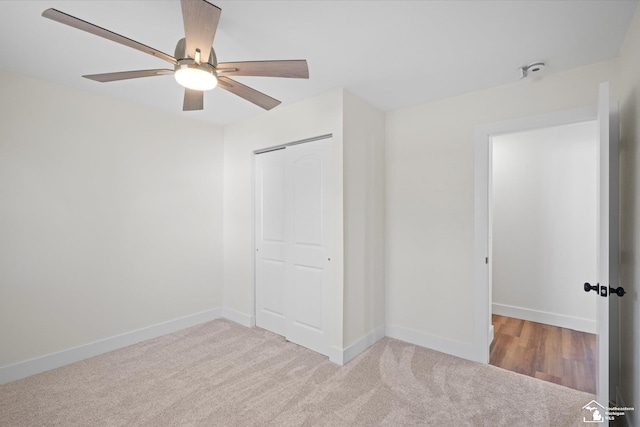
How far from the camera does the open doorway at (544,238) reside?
11.3 ft

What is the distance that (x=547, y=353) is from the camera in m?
2.94

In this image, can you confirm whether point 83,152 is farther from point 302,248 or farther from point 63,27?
point 302,248

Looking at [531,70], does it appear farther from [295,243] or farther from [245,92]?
[295,243]

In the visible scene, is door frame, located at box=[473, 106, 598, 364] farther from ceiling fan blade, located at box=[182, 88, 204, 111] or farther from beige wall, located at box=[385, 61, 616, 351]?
ceiling fan blade, located at box=[182, 88, 204, 111]

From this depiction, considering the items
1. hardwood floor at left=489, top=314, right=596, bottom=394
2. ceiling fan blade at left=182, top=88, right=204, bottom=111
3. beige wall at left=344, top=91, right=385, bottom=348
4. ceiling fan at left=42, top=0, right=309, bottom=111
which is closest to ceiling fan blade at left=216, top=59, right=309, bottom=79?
ceiling fan at left=42, top=0, right=309, bottom=111

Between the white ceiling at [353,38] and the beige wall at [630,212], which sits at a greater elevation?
the white ceiling at [353,38]

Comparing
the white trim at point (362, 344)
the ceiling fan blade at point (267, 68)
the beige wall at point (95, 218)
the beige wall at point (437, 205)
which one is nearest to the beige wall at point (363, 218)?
the white trim at point (362, 344)

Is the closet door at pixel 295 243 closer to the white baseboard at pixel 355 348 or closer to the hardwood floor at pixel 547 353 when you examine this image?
the white baseboard at pixel 355 348

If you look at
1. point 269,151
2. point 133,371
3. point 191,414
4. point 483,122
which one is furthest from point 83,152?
point 483,122

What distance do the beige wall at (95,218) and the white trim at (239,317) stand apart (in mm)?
273

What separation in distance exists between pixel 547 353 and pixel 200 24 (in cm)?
383

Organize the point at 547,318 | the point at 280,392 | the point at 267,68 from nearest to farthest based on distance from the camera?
1. the point at 267,68
2. the point at 280,392
3. the point at 547,318

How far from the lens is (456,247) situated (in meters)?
2.92

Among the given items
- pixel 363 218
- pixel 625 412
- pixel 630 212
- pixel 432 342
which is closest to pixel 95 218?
pixel 363 218
